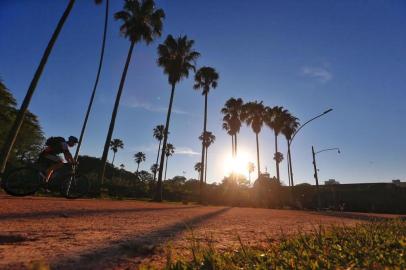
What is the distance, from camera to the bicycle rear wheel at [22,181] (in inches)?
348

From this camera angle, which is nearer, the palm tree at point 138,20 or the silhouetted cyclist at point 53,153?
the silhouetted cyclist at point 53,153

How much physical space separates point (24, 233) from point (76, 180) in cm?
761

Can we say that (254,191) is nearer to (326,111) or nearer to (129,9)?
(326,111)

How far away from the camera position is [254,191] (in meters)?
45.7

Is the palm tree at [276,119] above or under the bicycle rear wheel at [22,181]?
above

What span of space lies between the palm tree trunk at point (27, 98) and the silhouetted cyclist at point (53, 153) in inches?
210

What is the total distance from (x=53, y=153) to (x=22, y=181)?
4.21 ft

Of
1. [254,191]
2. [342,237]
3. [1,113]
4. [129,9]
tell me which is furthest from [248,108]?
[342,237]

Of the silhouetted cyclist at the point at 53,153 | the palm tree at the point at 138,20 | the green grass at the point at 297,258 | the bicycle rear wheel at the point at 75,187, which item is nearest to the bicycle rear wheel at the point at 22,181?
the silhouetted cyclist at the point at 53,153

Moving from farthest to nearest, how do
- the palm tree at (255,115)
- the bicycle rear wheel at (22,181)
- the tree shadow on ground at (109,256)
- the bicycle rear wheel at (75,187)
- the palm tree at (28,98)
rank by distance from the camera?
the palm tree at (255,115)
the palm tree at (28,98)
the bicycle rear wheel at (75,187)
the bicycle rear wheel at (22,181)
the tree shadow on ground at (109,256)

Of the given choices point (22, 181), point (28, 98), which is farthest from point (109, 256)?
point (28, 98)

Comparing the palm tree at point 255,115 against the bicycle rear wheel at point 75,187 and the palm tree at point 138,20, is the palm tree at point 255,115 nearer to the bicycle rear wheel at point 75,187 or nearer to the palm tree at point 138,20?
the palm tree at point 138,20

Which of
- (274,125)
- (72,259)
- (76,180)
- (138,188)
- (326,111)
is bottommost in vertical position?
(72,259)

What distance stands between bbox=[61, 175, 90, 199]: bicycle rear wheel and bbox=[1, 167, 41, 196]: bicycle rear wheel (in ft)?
4.05
